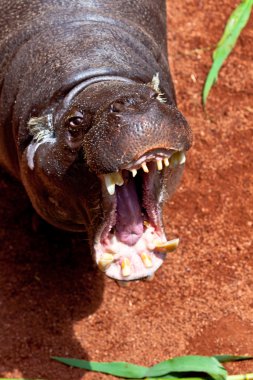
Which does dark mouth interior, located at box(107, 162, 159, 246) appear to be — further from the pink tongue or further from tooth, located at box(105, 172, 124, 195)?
tooth, located at box(105, 172, 124, 195)

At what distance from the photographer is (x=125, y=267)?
11.6ft

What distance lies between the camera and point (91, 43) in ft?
13.1

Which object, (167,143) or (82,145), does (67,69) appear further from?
(167,143)

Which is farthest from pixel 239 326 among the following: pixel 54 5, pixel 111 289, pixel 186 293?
pixel 54 5

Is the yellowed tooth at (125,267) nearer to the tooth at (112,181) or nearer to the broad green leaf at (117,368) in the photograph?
the tooth at (112,181)

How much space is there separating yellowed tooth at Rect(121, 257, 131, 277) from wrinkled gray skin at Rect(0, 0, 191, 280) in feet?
0.54

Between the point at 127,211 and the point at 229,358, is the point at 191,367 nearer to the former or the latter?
the point at 229,358

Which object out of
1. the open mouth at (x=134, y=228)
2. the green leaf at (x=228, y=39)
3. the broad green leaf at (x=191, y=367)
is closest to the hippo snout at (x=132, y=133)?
the open mouth at (x=134, y=228)

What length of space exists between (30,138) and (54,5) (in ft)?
2.75

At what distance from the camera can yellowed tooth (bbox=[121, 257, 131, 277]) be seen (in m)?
3.51

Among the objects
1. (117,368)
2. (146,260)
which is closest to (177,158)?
(146,260)

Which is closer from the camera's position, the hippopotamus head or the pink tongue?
the hippopotamus head

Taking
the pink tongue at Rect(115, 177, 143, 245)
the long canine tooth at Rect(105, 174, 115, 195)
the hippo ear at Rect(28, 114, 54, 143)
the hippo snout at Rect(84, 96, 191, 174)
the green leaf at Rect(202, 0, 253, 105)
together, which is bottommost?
the green leaf at Rect(202, 0, 253, 105)

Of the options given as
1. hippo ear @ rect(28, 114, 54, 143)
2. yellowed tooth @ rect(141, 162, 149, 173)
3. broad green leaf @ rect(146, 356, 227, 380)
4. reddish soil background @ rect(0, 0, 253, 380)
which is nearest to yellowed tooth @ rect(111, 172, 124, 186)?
yellowed tooth @ rect(141, 162, 149, 173)
